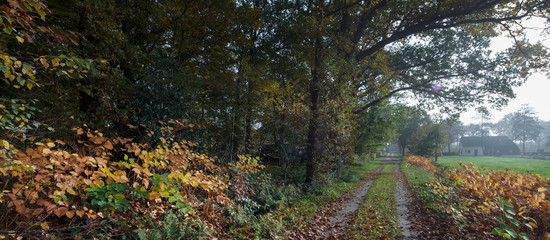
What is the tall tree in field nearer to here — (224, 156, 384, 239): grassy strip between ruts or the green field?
(224, 156, 384, 239): grassy strip between ruts

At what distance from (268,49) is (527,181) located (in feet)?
41.6

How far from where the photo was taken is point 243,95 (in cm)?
995

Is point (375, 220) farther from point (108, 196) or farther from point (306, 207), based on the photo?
point (108, 196)

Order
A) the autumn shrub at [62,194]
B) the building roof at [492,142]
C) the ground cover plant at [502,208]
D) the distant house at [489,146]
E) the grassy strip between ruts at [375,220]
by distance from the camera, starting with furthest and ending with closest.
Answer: the building roof at [492,142]
the distant house at [489,146]
the grassy strip between ruts at [375,220]
the ground cover plant at [502,208]
the autumn shrub at [62,194]

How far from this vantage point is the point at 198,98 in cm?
759

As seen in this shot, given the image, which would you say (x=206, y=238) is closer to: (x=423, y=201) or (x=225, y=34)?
(x=423, y=201)

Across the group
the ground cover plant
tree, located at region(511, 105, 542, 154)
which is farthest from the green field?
tree, located at region(511, 105, 542, 154)

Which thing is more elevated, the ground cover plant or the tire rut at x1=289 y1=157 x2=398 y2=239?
the ground cover plant

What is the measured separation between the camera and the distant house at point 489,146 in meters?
57.1

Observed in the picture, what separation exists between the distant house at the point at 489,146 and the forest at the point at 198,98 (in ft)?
198

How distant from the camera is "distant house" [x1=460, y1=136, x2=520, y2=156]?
57144 millimetres

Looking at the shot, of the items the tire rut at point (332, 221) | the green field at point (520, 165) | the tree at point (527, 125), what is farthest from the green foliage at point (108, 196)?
the tree at point (527, 125)

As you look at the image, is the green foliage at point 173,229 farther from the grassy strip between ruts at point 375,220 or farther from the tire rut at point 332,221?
the grassy strip between ruts at point 375,220

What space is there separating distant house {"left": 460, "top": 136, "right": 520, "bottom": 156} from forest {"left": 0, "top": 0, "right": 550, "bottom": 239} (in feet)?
198
